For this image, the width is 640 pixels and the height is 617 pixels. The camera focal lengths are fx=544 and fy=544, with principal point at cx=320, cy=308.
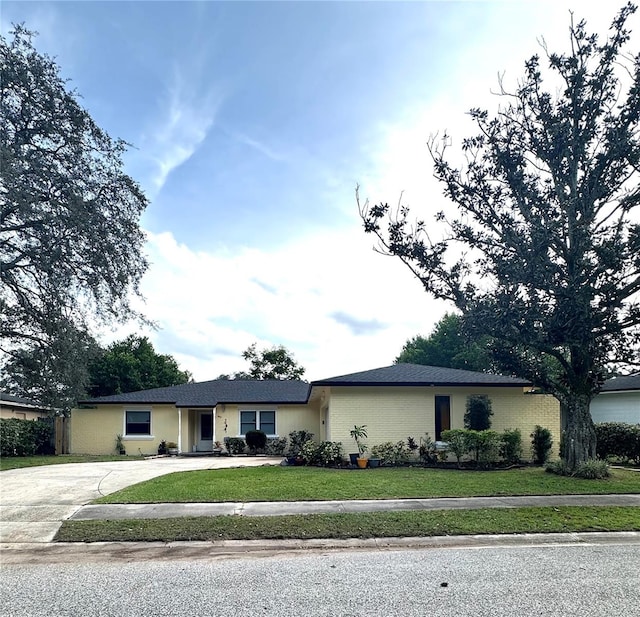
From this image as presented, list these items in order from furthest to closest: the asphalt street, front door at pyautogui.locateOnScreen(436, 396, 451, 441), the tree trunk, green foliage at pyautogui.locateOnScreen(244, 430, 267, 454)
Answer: green foliage at pyautogui.locateOnScreen(244, 430, 267, 454)
front door at pyautogui.locateOnScreen(436, 396, 451, 441)
the tree trunk
the asphalt street

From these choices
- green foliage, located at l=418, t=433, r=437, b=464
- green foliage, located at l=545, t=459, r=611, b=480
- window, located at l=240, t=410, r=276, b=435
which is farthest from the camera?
window, located at l=240, t=410, r=276, b=435

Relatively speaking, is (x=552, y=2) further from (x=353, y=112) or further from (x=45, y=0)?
(x=45, y=0)

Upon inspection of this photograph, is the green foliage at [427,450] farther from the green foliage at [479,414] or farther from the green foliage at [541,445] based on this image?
the green foliage at [541,445]

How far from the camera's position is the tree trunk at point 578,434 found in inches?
552

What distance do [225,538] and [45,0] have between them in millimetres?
13312

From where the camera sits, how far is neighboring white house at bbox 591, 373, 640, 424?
26094mm

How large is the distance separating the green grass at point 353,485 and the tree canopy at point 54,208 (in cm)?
740

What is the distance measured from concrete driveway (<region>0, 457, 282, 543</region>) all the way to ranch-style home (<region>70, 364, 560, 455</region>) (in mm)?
6189

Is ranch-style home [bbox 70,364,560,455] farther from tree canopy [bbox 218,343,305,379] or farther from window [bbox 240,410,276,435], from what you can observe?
tree canopy [bbox 218,343,305,379]

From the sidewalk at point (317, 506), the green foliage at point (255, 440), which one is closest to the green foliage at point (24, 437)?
the green foliage at point (255, 440)

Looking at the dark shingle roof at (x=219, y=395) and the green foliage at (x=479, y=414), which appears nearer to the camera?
the green foliage at (x=479, y=414)

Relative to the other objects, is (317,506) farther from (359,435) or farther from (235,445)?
(235,445)

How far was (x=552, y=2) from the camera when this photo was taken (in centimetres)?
1353

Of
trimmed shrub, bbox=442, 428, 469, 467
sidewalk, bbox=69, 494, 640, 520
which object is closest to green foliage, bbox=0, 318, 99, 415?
sidewalk, bbox=69, 494, 640, 520
